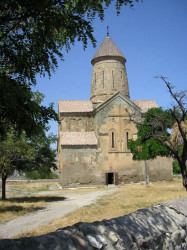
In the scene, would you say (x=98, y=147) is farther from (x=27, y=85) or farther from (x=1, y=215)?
(x=27, y=85)

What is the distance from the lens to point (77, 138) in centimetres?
2609

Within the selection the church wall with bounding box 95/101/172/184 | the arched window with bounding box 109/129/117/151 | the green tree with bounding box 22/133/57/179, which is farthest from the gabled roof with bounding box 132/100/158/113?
the green tree with bounding box 22/133/57/179

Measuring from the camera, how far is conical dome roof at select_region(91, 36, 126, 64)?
96.6ft

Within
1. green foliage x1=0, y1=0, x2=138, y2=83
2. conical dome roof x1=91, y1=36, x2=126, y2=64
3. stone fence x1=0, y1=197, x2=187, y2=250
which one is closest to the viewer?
stone fence x1=0, y1=197, x2=187, y2=250

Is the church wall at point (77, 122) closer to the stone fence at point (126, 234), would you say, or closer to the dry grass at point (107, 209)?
the dry grass at point (107, 209)

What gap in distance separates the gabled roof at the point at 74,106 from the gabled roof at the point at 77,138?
2.62 m

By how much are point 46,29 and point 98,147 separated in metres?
21.2

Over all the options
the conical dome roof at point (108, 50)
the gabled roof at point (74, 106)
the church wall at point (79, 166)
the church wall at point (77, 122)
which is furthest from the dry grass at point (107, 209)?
the conical dome roof at point (108, 50)

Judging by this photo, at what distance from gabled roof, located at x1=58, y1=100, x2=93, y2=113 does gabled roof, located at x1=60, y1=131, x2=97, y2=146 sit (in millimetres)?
2622

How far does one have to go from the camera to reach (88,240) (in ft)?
9.50

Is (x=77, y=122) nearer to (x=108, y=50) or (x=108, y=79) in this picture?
(x=108, y=79)

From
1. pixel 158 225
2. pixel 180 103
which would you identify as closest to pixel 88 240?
pixel 158 225

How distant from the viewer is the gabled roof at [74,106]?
28027mm

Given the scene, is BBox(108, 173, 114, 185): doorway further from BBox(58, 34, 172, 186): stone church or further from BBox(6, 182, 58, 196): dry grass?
BBox(6, 182, 58, 196): dry grass
